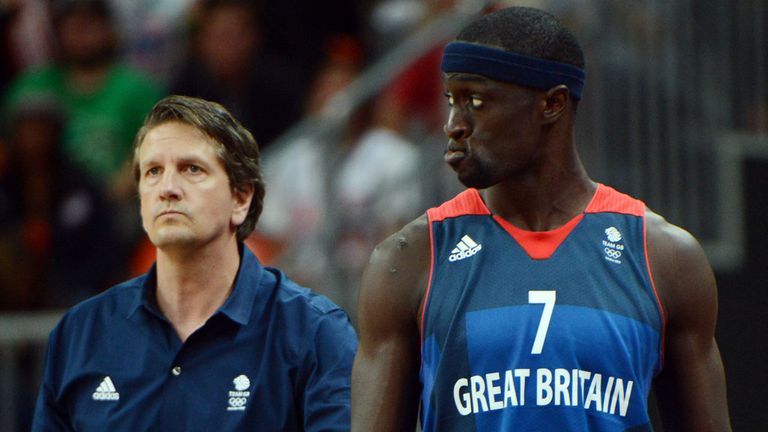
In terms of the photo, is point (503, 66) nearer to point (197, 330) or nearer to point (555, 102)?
point (555, 102)

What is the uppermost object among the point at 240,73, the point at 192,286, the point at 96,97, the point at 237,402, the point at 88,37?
the point at 88,37

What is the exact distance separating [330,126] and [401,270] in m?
4.64

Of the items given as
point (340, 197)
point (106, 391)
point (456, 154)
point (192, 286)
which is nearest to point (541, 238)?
point (456, 154)

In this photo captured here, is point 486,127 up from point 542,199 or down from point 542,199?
up

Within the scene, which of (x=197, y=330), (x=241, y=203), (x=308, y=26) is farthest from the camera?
(x=308, y=26)

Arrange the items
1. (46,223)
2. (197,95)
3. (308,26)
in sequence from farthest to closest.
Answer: (308,26) → (197,95) → (46,223)

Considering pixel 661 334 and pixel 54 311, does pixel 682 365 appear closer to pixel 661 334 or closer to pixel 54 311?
pixel 661 334

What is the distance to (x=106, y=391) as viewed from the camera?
475 centimetres

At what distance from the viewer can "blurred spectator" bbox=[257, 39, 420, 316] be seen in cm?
838

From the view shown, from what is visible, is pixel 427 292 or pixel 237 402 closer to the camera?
pixel 427 292

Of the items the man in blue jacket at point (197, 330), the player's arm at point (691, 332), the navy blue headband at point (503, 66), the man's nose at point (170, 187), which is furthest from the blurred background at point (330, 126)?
the player's arm at point (691, 332)

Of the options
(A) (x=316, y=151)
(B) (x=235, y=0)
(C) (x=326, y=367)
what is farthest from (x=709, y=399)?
(B) (x=235, y=0)

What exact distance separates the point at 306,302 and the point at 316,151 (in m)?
4.00

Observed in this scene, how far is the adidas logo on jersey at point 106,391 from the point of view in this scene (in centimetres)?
474
